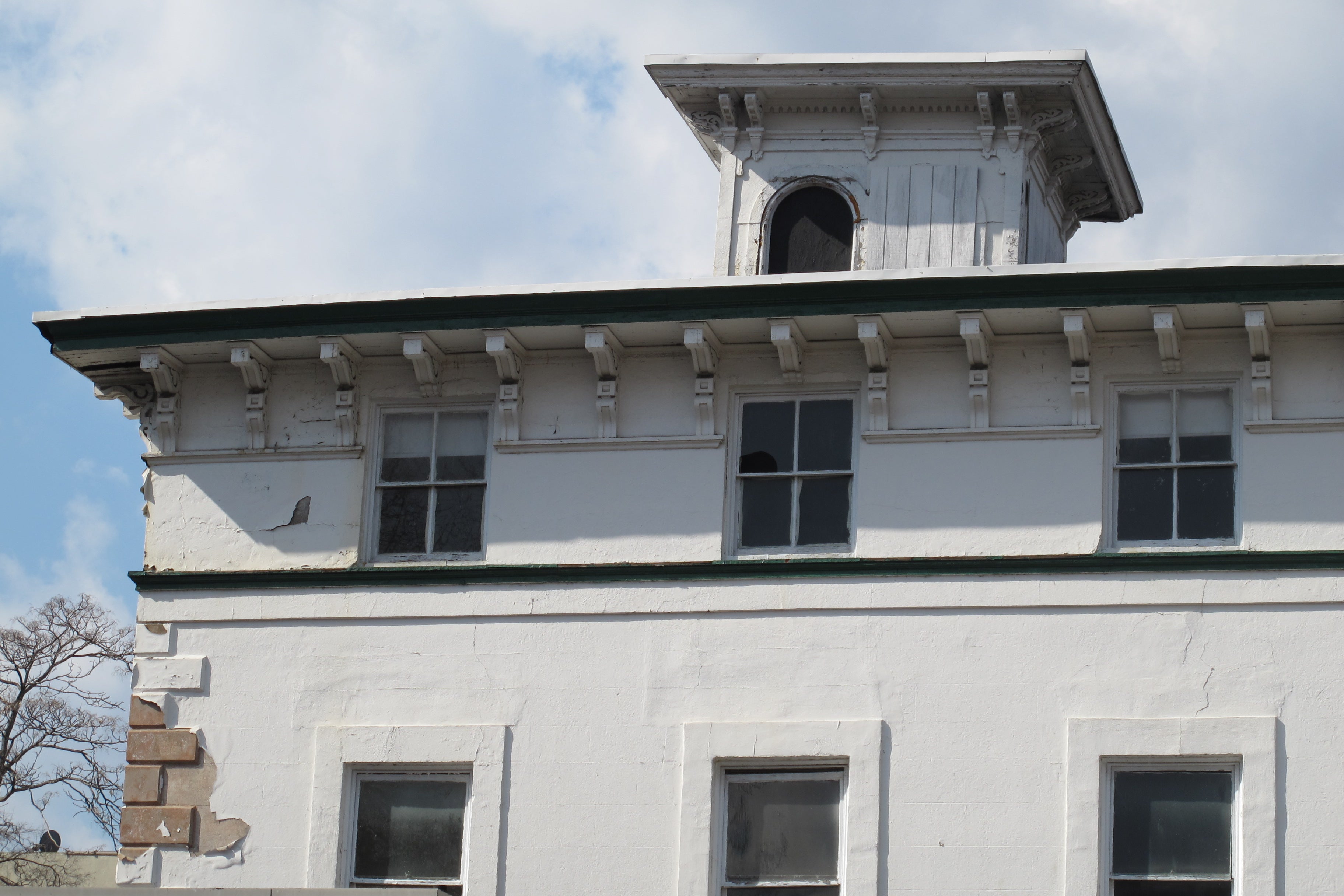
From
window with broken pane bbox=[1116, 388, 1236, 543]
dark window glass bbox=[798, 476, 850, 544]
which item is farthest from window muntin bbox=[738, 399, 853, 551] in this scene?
window with broken pane bbox=[1116, 388, 1236, 543]

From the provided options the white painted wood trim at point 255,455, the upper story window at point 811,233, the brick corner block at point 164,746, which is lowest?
the brick corner block at point 164,746

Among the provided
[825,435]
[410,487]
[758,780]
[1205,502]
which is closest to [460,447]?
[410,487]

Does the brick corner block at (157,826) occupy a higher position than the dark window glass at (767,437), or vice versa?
the dark window glass at (767,437)

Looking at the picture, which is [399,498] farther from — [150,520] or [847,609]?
[847,609]

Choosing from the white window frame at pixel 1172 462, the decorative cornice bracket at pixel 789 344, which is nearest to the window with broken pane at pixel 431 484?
the decorative cornice bracket at pixel 789 344

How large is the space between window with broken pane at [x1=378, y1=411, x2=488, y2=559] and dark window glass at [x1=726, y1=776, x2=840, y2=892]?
2.97 meters

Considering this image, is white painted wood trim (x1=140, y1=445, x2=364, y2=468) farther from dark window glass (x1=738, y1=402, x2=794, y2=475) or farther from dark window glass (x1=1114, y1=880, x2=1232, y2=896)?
dark window glass (x1=1114, y1=880, x2=1232, y2=896)

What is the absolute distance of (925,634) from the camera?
46.1 feet

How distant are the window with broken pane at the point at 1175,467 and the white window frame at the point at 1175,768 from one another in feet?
4.71

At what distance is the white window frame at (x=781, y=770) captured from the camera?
13672 millimetres

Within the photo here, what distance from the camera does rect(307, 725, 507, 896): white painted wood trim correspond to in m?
14.3

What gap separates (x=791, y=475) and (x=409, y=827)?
395cm

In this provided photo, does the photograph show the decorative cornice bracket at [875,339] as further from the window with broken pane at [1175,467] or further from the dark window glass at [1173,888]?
the dark window glass at [1173,888]

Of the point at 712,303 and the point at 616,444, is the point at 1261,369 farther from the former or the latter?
the point at 616,444
